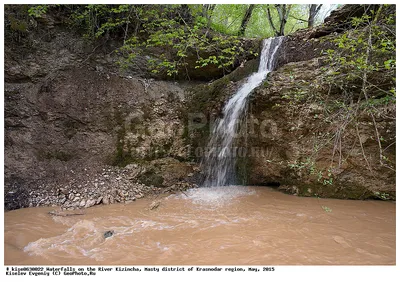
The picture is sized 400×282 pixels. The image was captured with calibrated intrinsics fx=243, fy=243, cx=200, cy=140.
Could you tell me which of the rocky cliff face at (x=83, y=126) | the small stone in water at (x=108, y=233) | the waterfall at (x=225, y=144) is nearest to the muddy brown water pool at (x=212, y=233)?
the small stone in water at (x=108, y=233)

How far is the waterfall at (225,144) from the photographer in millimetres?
6322

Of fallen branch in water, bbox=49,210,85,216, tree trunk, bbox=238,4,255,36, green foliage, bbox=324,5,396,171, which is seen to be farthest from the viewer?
tree trunk, bbox=238,4,255,36

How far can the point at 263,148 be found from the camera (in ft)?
20.1

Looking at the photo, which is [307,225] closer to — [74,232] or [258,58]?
[74,232]

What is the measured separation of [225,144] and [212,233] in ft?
9.93

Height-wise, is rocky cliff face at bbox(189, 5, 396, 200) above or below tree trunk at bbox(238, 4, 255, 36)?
below

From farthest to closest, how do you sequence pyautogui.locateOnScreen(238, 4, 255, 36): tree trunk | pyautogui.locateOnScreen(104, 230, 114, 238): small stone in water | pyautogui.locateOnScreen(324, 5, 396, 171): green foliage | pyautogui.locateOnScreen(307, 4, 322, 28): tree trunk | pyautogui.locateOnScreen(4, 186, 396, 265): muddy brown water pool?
pyautogui.locateOnScreen(307, 4, 322, 28): tree trunk < pyautogui.locateOnScreen(238, 4, 255, 36): tree trunk < pyautogui.locateOnScreen(104, 230, 114, 238): small stone in water < pyautogui.locateOnScreen(4, 186, 396, 265): muddy brown water pool < pyautogui.locateOnScreen(324, 5, 396, 171): green foliage

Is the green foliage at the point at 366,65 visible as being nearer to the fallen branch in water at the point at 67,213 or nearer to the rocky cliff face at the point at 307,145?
the rocky cliff face at the point at 307,145

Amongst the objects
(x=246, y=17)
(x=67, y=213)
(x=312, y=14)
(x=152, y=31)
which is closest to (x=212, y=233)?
(x=67, y=213)

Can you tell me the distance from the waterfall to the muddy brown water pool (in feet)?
3.51

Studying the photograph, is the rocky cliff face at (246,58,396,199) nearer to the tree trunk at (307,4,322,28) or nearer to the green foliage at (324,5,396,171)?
the green foliage at (324,5,396,171)

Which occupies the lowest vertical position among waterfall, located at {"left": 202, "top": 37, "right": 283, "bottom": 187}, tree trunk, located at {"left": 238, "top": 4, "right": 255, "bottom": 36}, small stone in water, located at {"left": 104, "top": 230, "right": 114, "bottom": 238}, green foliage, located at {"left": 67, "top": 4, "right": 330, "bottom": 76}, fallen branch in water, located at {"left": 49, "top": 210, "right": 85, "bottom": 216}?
small stone in water, located at {"left": 104, "top": 230, "right": 114, "bottom": 238}

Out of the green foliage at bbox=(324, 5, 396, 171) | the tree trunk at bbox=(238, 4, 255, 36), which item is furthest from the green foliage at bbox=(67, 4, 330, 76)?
the tree trunk at bbox=(238, 4, 255, 36)

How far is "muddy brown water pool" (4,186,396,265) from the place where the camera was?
307 centimetres
